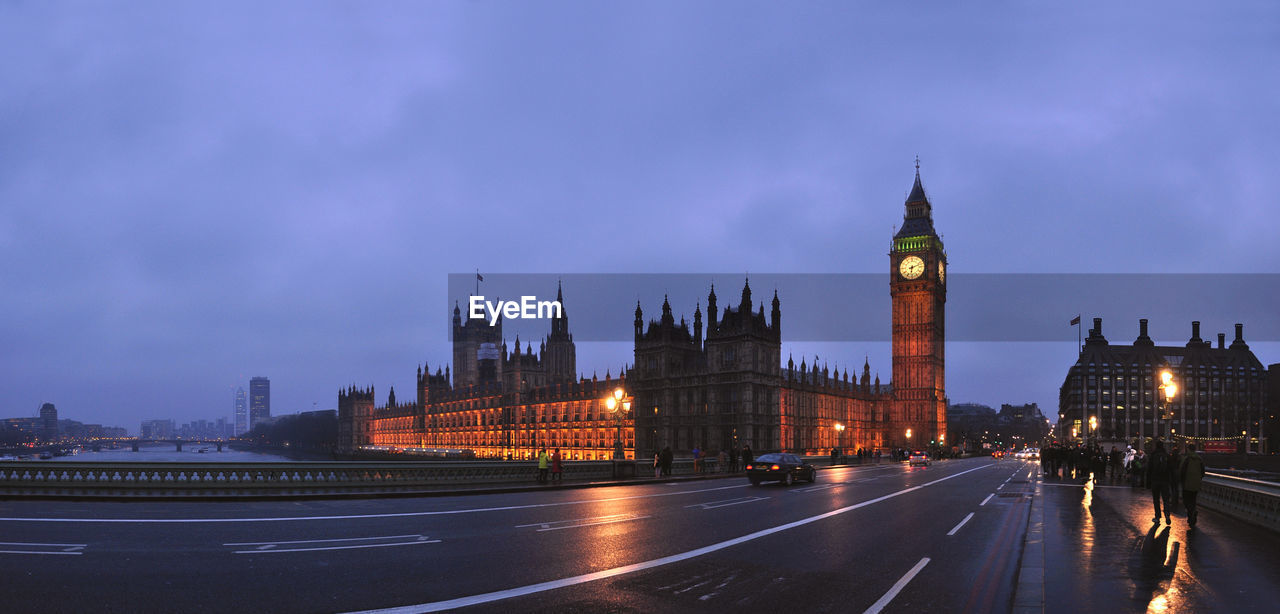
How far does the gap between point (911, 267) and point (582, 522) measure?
405 feet

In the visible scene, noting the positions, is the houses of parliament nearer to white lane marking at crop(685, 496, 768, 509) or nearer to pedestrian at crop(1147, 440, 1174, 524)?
white lane marking at crop(685, 496, 768, 509)

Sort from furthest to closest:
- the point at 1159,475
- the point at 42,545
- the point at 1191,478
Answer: the point at 1159,475
the point at 1191,478
the point at 42,545

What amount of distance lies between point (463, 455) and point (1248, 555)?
4570 inches

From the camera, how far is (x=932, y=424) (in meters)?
127

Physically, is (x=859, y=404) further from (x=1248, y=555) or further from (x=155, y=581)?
(x=155, y=581)

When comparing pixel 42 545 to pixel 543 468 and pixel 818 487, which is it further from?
pixel 818 487

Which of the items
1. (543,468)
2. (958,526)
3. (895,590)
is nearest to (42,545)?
(895,590)

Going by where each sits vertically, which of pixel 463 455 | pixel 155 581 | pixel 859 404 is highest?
pixel 155 581

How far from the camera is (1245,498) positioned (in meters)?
20.8

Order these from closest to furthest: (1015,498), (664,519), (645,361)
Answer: (664,519), (1015,498), (645,361)

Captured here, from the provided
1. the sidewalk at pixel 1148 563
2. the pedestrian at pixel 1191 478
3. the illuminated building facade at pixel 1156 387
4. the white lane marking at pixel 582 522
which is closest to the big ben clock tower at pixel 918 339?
the illuminated building facade at pixel 1156 387

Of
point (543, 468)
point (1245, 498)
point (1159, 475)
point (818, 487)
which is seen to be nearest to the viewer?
point (1159, 475)

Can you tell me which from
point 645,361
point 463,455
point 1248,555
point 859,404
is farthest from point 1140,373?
point 1248,555

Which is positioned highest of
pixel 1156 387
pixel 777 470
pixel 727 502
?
pixel 727 502
